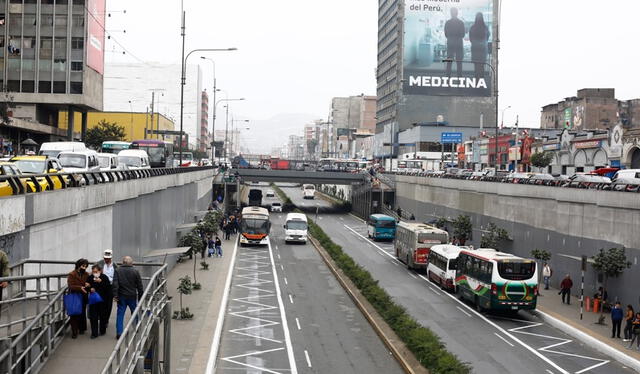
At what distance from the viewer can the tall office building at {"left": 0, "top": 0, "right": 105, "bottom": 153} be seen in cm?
6475

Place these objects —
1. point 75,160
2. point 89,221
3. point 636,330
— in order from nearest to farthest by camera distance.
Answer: point 89,221, point 636,330, point 75,160

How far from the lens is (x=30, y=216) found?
15.2 meters

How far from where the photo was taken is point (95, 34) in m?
70.8

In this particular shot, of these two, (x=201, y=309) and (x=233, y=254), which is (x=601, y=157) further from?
(x=201, y=309)

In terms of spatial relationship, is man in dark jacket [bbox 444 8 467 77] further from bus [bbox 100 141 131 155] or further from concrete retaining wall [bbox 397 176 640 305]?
bus [bbox 100 141 131 155]

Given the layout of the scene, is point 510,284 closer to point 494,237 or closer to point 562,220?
point 562,220

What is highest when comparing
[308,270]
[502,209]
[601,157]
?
[601,157]

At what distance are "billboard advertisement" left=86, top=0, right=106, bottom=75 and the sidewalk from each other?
49467 mm

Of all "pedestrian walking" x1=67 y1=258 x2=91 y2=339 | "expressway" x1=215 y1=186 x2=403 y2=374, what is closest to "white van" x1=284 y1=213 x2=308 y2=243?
"expressway" x1=215 y1=186 x2=403 y2=374

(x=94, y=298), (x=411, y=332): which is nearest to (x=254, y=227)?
(x=411, y=332)

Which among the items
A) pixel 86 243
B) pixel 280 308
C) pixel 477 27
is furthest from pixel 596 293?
pixel 477 27

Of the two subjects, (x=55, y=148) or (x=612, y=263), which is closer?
(x=612, y=263)

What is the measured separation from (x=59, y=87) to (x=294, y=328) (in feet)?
155

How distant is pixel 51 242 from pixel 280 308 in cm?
1752
